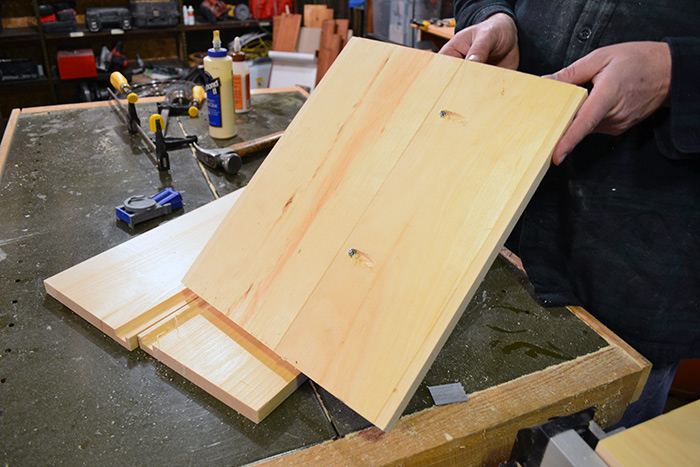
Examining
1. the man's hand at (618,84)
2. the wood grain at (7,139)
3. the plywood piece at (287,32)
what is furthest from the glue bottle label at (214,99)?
the plywood piece at (287,32)

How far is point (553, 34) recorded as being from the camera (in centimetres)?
111

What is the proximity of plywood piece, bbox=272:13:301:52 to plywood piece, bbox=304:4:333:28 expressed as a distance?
185mm

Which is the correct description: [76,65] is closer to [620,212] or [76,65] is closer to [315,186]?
[315,186]

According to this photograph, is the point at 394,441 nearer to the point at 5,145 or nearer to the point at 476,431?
the point at 476,431

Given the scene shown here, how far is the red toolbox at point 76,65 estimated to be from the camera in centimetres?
392

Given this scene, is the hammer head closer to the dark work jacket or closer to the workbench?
the workbench

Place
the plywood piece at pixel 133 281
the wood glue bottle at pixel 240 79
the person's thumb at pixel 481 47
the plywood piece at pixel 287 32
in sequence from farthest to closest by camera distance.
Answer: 1. the plywood piece at pixel 287 32
2. the wood glue bottle at pixel 240 79
3. the person's thumb at pixel 481 47
4. the plywood piece at pixel 133 281

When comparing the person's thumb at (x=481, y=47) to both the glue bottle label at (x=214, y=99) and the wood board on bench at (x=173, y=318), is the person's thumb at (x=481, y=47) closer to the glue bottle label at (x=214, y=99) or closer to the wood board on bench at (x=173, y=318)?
the wood board on bench at (x=173, y=318)

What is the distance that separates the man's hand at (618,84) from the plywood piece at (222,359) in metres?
0.59

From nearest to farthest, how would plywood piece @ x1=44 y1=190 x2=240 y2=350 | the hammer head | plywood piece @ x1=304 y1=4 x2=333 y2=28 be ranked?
plywood piece @ x1=44 y1=190 x2=240 y2=350 < the hammer head < plywood piece @ x1=304 y1=4 x2=333 y2=28

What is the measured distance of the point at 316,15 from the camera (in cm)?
423

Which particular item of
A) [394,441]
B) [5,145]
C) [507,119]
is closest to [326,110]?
[507,119]

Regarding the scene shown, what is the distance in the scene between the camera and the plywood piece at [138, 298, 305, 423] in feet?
2.59

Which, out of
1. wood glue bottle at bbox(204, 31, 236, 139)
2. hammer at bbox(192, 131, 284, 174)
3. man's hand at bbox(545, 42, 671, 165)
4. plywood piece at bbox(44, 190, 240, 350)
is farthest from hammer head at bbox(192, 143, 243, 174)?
man's hand at bbox(545, 42, 671, 165)
